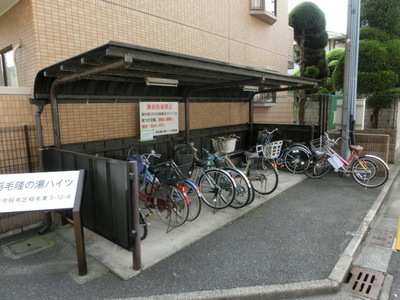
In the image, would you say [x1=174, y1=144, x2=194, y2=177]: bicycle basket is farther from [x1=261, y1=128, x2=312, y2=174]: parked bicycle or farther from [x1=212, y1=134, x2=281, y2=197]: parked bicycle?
[x1=261, y1=128, x2=312, y2=174]: parked bicycle

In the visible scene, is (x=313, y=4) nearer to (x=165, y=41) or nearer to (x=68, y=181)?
(x=165, y=41)

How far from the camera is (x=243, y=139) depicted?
10.1m

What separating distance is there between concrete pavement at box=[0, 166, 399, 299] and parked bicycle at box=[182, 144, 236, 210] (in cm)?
22

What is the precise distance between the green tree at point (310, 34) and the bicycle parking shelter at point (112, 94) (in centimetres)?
655

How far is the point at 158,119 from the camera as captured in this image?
6.77 metres

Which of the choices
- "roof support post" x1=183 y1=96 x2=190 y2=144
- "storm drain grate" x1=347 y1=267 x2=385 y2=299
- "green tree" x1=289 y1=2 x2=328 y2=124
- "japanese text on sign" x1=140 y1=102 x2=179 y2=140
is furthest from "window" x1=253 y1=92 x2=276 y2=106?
"storm drain grate" x1=347 y1=267 x2=385 y2=299

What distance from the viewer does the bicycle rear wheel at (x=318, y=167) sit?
7572mm

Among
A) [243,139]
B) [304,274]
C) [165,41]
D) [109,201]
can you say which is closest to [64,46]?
[165,41]

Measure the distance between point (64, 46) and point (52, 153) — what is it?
1927mm

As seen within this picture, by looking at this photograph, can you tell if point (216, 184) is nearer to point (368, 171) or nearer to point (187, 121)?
point (187, 121)

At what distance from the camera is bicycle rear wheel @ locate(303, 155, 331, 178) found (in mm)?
7572

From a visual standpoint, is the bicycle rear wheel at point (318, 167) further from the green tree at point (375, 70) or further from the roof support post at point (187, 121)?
the green tree at point (375, 70)

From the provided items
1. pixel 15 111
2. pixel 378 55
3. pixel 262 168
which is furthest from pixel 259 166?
pixel 378 55

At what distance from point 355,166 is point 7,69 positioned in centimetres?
835
